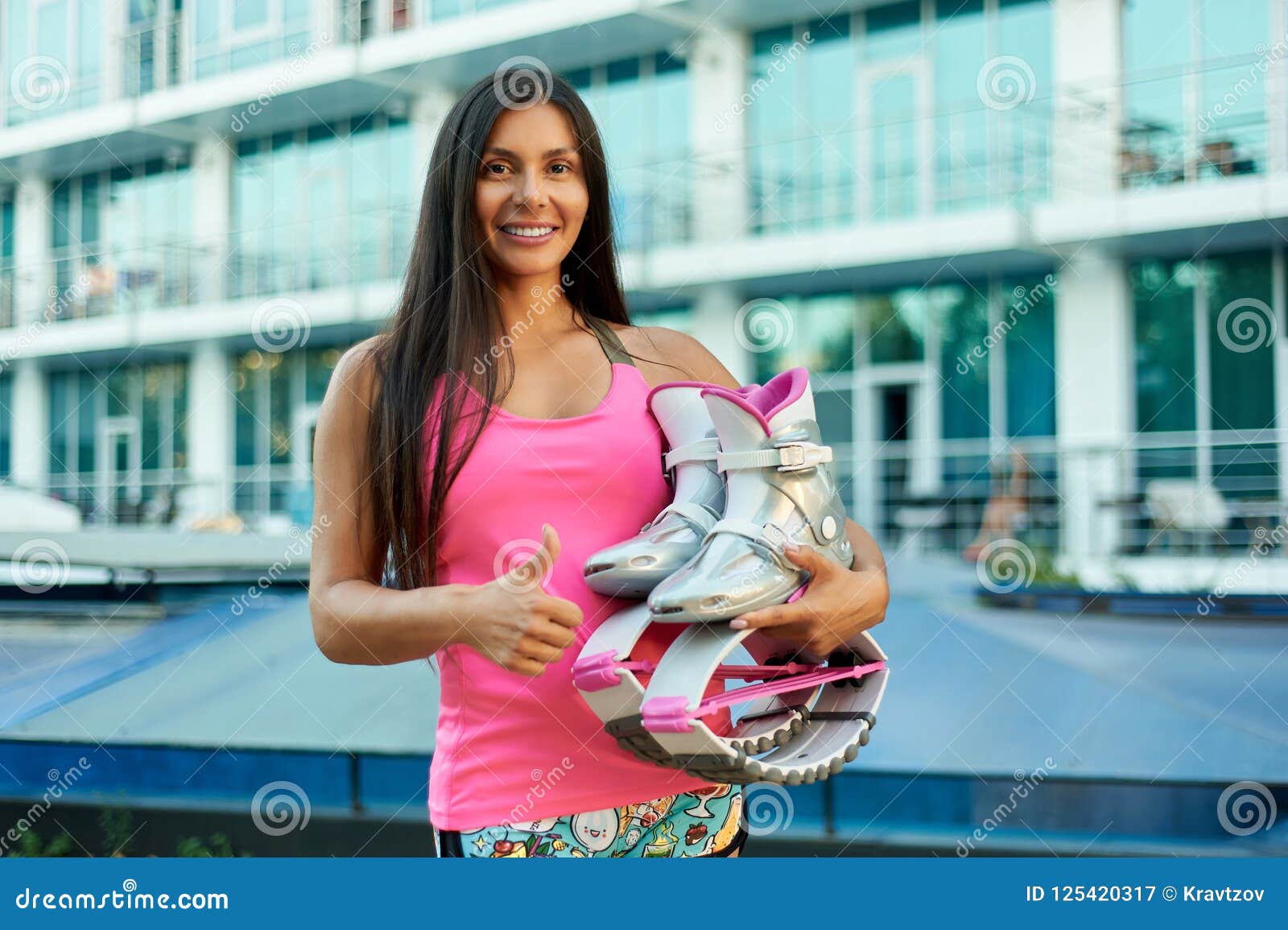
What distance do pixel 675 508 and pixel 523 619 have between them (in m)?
0.19

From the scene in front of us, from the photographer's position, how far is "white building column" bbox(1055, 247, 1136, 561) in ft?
28.1

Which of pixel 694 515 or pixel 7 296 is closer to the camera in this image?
pixel 694 515

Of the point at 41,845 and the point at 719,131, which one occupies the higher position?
the point at 719,131

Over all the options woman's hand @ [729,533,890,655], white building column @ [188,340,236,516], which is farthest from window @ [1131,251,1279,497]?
white building column @ [188,340,236,516]

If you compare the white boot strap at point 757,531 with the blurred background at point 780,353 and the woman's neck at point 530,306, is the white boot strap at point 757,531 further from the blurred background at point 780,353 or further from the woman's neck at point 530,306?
the blurred background at point 780,353

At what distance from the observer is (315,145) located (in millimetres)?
12492

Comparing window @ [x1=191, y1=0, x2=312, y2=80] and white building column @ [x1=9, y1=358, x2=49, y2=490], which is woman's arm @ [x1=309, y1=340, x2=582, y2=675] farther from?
white building column @ [x1=9, y1=358, x2=49, y2=490]

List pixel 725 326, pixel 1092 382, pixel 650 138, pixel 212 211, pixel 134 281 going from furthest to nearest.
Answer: pixel 134 281 < pixel 212 211 < pixel 650 138 < pixel 725 326 < pixel 1092 382

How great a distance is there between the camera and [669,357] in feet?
3.98

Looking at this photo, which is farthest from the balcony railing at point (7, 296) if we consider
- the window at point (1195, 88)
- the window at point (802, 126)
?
the window at point (1195, 88)

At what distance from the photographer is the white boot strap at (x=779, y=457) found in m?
1.04

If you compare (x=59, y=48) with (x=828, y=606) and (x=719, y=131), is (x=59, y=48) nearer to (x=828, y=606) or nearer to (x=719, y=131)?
(x=719, y=131)

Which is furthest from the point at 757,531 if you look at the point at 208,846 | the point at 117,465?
the point at 117,465
